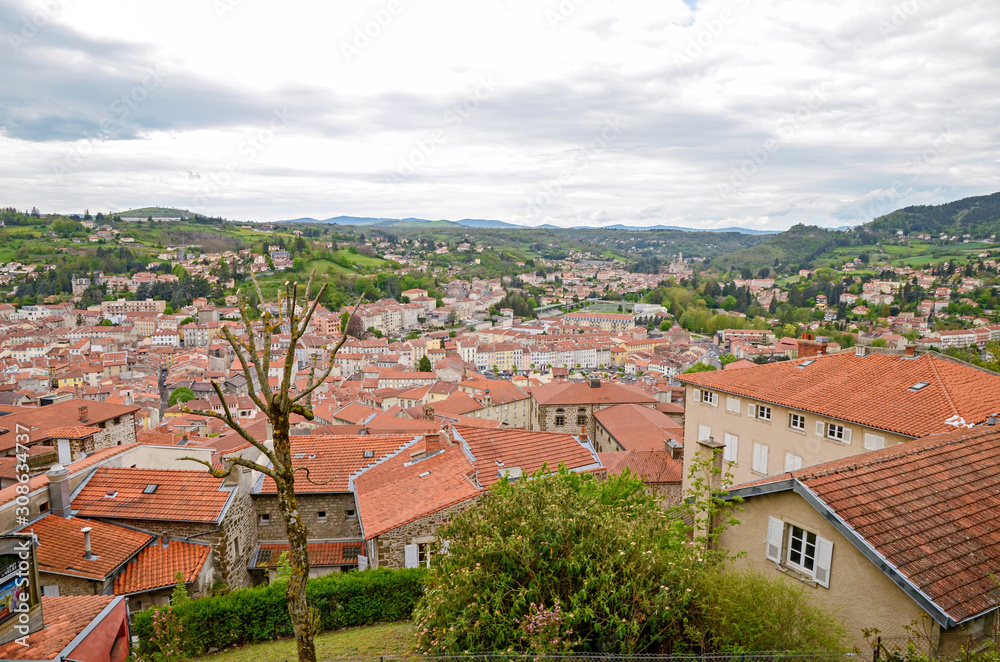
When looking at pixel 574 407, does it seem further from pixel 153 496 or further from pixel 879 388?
pixel 153 496

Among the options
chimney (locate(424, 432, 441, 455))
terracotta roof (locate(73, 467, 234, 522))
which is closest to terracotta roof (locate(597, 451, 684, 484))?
chimney (locate(424, 432, 441, 455))

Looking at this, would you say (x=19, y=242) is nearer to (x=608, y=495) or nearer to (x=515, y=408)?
(x=515, y=408)

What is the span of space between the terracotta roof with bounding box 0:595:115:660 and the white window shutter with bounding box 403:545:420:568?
16.5ft

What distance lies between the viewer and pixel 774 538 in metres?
8.49

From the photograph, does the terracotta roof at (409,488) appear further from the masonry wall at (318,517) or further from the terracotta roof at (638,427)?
the terracotta roof at (638,427)

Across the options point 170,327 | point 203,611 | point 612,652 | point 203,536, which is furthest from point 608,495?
point 170,327

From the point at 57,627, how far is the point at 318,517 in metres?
7.29

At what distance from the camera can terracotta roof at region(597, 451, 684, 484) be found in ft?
76.3

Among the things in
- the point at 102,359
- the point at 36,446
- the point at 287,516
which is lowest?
the point at 102,359

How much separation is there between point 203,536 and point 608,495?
9314 millimetres

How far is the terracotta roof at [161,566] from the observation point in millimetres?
11961

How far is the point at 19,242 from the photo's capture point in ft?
540

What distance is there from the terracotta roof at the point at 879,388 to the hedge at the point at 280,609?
1166cm

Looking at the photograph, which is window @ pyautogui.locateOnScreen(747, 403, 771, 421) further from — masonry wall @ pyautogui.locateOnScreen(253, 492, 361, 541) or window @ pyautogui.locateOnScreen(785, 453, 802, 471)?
masonry wall @ pyautogui.locateOnScreen(253, 492, 361, 541)
